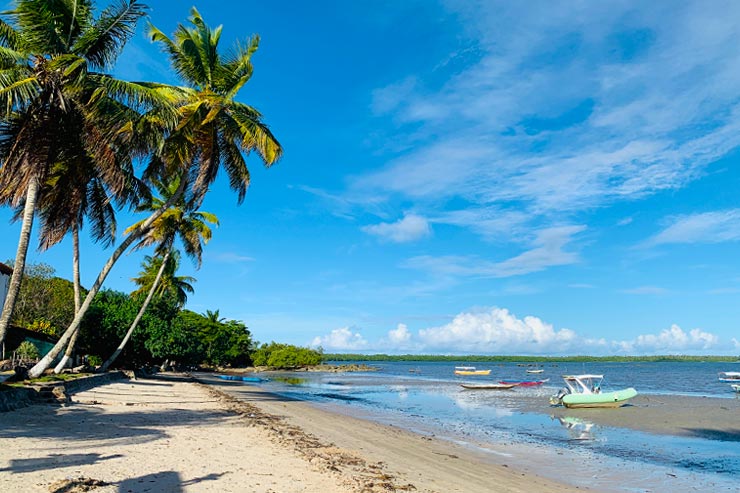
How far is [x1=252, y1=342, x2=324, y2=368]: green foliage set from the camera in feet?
320

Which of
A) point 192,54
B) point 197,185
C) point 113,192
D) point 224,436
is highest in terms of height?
point 192,54

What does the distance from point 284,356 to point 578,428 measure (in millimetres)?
83567

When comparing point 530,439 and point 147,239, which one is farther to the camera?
point 147,239

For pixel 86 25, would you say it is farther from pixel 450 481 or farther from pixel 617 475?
pixel 617 475

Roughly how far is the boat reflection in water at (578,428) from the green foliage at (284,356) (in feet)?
259

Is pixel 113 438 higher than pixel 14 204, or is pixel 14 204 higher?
pixel 14 204

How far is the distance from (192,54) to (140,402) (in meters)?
13.1

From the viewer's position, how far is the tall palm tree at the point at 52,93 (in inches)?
538

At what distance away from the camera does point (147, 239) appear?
1123 inches

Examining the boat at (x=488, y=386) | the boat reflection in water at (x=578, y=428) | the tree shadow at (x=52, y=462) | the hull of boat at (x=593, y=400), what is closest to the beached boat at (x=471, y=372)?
the boat at (x=488, y=386)

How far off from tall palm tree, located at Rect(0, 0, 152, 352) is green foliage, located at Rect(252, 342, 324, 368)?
85375 millimetres

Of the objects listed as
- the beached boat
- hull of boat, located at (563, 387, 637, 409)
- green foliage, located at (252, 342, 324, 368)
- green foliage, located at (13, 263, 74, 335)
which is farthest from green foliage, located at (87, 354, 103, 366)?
the beached boat

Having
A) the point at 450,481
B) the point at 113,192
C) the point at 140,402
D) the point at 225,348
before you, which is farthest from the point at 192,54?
the point at 225,348

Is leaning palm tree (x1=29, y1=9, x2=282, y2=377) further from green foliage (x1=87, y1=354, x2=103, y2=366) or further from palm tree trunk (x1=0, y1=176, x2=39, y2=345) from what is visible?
green foliage (x1=87, y1=354, x2=103, y2=366)
